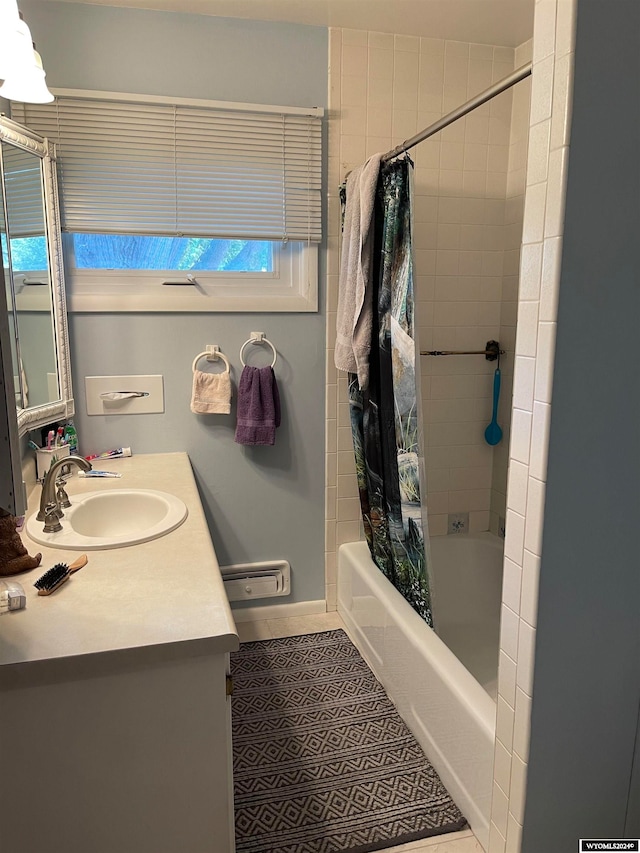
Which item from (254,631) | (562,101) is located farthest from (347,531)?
(562,101)

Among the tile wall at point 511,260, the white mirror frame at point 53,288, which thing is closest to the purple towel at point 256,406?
the white mirror frame at point 53,288

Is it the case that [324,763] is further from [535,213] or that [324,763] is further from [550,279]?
[535,213]

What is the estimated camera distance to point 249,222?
238 cm

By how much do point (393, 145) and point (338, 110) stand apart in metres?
0.26

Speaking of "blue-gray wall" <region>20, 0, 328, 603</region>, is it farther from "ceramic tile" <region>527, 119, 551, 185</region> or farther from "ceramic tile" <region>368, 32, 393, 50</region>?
"ceramic tile" <region>527, 119, 551, 185</region>

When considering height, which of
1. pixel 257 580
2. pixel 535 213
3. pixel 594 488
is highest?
pixel 535 213

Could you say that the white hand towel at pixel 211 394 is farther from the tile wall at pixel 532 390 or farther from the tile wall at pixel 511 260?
the tile wall at pixel 532 390

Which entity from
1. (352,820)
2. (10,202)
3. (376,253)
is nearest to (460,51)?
(376,253)

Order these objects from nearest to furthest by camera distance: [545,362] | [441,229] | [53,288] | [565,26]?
[565,26] → [545,362] → [53,288] → [441,229]

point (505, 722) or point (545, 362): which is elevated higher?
point (545, 362)

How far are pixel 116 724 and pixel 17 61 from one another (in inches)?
62.0

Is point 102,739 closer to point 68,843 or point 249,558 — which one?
point 68,843

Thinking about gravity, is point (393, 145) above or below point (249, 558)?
above

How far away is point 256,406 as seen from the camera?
8.07 feet
